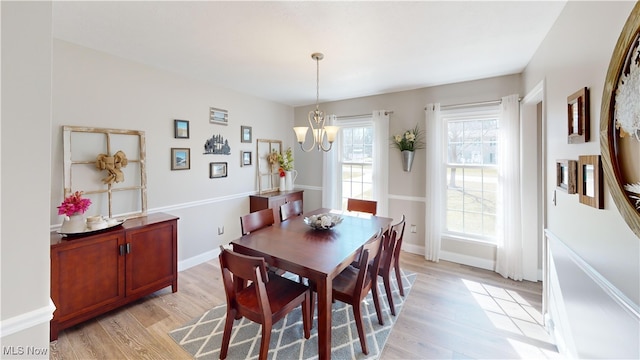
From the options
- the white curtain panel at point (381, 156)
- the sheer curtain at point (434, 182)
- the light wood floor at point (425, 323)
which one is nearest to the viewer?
the light wood floor at point (425, 323)

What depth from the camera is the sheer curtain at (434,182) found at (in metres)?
3.50

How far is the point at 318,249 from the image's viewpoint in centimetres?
200

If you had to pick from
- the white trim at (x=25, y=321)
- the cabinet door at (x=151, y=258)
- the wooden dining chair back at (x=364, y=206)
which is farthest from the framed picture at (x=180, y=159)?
the white trim at (x=25, y=321)

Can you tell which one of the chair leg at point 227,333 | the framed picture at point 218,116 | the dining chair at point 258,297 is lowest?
the chair leg at point 227,333

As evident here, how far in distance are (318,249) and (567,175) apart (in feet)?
5.88

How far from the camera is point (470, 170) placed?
3.45 meters

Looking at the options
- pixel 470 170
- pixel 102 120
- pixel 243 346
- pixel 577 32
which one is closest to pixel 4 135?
pixel 243 346

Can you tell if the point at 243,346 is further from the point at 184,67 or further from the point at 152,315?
the point at 184,67

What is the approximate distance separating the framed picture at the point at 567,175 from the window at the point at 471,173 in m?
1.51

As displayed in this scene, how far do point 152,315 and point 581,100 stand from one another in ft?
12.0

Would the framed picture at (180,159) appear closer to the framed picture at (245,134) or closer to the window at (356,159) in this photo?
the framed picture at (245,134)

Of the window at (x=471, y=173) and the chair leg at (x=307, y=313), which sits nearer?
the chair leg at (x=307, y=313)

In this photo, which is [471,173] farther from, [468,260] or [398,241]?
[398,241]

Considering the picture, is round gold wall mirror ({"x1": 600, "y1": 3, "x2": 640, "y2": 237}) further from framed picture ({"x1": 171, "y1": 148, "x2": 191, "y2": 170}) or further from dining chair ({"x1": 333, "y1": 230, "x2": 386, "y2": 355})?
framed picture ({"x1": 171, "y1": 148, "x2": 191, "y2": 170})
